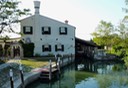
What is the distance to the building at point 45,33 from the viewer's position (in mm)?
44219

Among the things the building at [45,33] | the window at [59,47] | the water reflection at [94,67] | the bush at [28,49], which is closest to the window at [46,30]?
the building at [45,33]

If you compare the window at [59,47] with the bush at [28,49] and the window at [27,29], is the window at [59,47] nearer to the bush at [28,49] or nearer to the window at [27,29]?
the bush at [28,49]

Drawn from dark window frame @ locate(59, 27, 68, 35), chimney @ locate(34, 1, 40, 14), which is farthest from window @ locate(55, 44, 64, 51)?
chimney @ locate(34, 1, 40, 14)

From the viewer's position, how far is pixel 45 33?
44.7m

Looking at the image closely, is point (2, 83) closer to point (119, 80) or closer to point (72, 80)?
point (72, 80)

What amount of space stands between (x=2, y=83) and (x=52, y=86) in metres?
5.58

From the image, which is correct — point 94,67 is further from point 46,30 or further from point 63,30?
point 46,30

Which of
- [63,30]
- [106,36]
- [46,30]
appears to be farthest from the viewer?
[63,30]

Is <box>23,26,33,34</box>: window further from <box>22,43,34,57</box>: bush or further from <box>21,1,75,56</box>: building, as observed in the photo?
<box>22,43,34,57</box>: bush

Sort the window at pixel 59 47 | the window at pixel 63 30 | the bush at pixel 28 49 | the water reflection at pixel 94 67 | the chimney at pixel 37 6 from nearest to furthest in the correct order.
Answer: the water reflection at pixel 94 67
the bush at pixel 28 49
the chimney at pixel 37 6
the window at pixel 59 47
the window at pixel 63 30

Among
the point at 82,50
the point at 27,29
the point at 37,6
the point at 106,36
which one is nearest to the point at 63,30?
the point at 37,6

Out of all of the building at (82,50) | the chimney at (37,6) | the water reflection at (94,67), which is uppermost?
the chimney at (37,6)

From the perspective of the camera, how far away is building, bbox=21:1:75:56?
145ft

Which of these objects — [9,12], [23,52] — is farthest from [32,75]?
[23,52]
